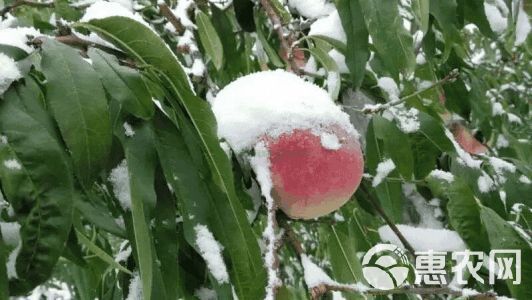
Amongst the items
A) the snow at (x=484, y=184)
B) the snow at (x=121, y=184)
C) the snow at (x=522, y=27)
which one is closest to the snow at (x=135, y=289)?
the snow at (x=121, y=184)

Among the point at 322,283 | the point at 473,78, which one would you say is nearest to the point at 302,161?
the point at 322,283

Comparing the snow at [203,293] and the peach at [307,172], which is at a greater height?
the peach at [307,172]

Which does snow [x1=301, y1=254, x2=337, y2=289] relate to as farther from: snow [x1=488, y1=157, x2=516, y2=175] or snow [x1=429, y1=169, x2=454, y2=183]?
snow [x1=488, y1=157, x2=516, y2=175]

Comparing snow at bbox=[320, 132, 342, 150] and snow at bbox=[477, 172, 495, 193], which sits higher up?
Answer: snow at bbox=[320, 132, 342, 150]

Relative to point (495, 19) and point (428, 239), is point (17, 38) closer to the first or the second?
point (428, 239)

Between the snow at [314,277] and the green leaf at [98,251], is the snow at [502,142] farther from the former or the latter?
the green leaf at [98,251]

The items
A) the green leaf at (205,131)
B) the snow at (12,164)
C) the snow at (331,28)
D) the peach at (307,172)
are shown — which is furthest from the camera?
the snow at (331,28)

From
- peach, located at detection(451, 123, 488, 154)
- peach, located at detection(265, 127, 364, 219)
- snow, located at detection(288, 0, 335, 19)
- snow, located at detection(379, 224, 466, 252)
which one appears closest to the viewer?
peach, located at detection(265, 127, 364, 219)

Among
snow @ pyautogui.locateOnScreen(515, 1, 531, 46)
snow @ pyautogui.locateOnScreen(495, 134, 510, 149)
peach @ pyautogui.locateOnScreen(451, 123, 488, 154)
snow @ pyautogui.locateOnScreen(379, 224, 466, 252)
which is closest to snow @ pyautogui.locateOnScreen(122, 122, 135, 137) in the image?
snow @ pyautogui.locateOnScreen(379, 224, 466, 252)

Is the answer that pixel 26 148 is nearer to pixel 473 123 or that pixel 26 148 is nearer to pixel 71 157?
pixel 71 157

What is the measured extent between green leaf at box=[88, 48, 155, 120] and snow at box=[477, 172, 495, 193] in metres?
0.53

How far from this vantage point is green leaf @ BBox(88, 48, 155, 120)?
0.52m

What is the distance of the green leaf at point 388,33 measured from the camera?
2.38 ft

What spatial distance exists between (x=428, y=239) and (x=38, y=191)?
53 cm
